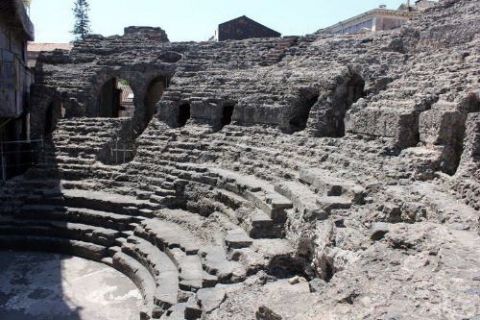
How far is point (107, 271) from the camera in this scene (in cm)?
1040

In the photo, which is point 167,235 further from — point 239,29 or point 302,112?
point 239,29

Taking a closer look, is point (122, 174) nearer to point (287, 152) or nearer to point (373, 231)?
point (287, 152)

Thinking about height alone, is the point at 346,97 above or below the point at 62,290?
above

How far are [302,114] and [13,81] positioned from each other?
8.26 metres

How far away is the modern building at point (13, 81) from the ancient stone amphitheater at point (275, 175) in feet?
2.26

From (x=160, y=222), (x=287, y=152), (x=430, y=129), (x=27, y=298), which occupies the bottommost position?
(x=27, y=298)

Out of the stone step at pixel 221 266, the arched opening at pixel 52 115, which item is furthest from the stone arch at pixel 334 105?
the arched opening at pixel 52 115

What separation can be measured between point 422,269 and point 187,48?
47.0ft

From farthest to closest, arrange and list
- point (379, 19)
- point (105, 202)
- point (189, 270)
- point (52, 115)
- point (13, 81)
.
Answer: point (379, 19)
point (52, 115)
point (13, 81)
point (105, 202)
point (189, 270)

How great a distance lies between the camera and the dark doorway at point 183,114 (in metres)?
16.0

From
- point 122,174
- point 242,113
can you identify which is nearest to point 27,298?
point 122,174

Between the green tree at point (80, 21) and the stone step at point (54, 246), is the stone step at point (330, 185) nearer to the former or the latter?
the stone step at point (54, 246)

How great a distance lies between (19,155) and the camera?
15.2 meters

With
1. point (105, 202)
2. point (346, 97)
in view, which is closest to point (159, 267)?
point (105, 202)
